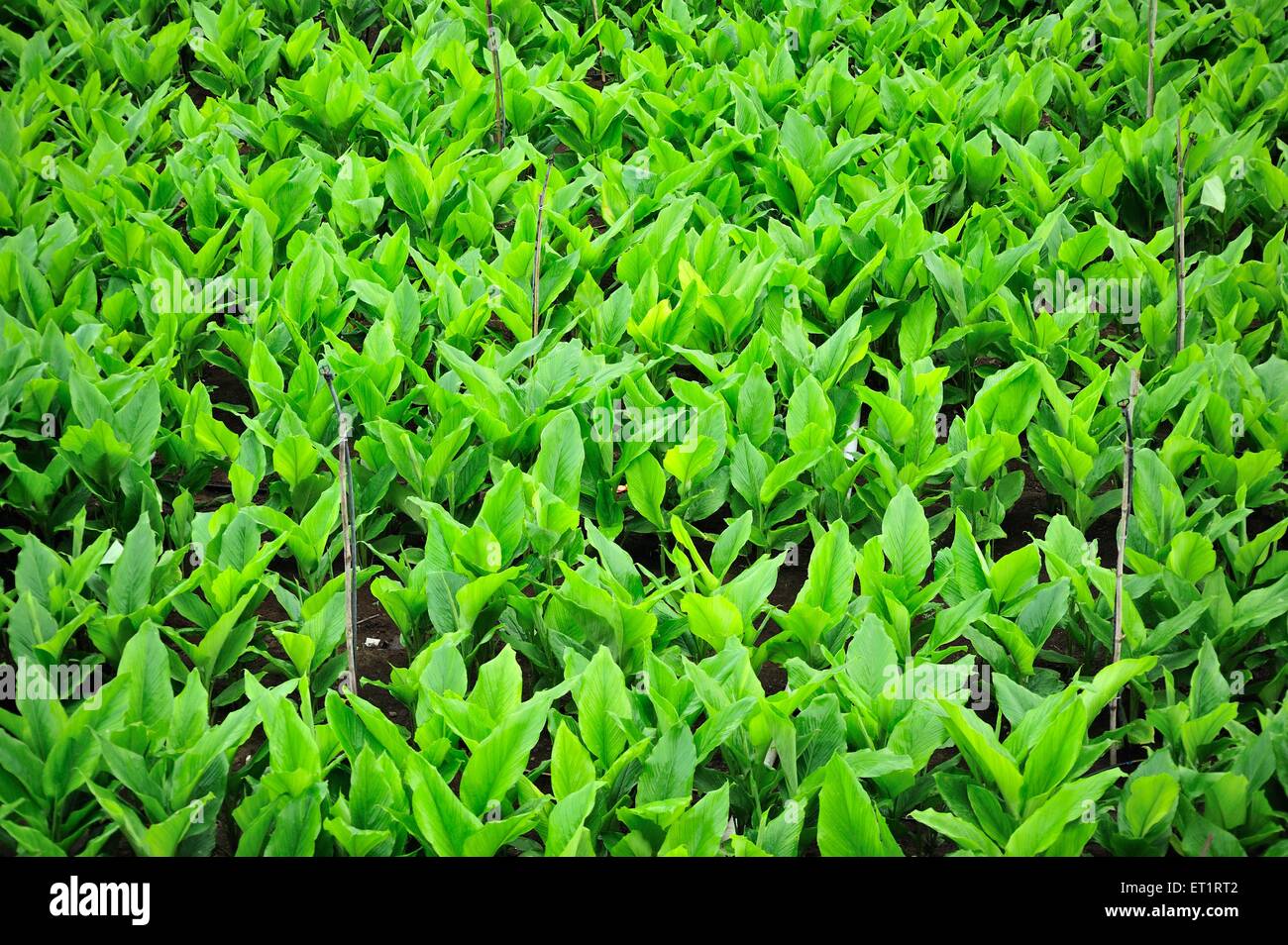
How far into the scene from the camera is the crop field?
2.64 meters

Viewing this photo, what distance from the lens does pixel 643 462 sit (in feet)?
12.0

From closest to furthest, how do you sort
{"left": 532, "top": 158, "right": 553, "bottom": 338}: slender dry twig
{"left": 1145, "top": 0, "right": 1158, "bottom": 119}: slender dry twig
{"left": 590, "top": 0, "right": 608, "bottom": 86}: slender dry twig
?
{"left": 532, "top": 158, "right": 553, "bottom": 338}: slender dry twig → {"left": 1145, "top": 0, "right": 1158, "bottom": 119}: slender dry twig → {"left": 590, "top": 0, "right": 608, "bottom": 86}: slender dry twig

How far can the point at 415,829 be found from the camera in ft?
8.32

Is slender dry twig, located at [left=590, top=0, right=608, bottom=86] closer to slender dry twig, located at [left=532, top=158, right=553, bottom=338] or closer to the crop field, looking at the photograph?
the crop field

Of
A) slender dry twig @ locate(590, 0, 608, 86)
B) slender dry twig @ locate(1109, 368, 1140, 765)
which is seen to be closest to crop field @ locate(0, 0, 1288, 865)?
slender dry twig @ locate(1109, 368, 1140, 765)

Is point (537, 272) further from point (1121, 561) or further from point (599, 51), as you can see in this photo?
point (599, 51)

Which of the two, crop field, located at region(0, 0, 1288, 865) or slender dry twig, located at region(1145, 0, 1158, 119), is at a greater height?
slender dry twig, located at region(1145, 0, 1158, 119)

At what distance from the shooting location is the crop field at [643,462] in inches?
104

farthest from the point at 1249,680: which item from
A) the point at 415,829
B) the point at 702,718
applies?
the point at 415,829

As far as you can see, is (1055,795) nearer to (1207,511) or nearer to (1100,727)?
(1100,727)

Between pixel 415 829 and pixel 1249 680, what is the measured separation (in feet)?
6.72

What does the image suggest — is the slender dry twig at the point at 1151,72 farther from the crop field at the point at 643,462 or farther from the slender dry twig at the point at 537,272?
the slender dry twig at the point at 537,272

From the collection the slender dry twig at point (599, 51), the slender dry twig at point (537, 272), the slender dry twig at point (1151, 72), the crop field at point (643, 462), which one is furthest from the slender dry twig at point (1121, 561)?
the slender dry twig at point (599, 51)

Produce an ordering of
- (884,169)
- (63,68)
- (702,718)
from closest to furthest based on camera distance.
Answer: (702,718), (884,169), (63,68)
